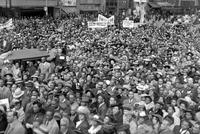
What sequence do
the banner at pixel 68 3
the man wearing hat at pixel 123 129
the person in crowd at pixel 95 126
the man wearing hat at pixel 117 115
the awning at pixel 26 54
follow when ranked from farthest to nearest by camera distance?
the banner at pixel 68 3 → the awning at pixel 26 54 → the man wearing hat at pixel 117 115 → the person in crowd at pixel 95 126 → the man wearing hat at pixel 123 129

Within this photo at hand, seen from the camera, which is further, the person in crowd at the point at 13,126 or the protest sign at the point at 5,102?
the protest sign at the point at 5,102

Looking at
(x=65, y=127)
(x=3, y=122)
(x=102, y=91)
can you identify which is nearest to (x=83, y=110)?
(x=65, y=127)

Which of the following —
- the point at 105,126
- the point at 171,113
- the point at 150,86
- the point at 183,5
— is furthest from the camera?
the point at 183,5

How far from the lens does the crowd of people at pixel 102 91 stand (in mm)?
6621

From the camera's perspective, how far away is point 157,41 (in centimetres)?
1833

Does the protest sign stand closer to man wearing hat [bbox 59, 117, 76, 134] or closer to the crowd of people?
the crowd of people

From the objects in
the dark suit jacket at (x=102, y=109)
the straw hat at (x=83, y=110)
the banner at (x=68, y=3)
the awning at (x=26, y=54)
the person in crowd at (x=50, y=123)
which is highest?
the banner at (x=68, y=3)

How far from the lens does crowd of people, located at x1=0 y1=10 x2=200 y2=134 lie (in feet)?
21.7

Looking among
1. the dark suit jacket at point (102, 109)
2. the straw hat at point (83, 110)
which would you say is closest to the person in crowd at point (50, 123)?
the straw hat at point (83, 110)

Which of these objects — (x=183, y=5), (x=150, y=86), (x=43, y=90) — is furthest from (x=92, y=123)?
(x=183, y=5)

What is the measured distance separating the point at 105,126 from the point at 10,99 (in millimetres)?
3216

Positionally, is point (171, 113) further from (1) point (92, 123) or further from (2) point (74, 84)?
(2) point (74, 84)

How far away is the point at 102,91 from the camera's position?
8.84m

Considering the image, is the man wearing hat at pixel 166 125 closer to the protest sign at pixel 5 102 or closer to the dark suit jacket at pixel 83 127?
the dark suit jacket at pixel 83 127
